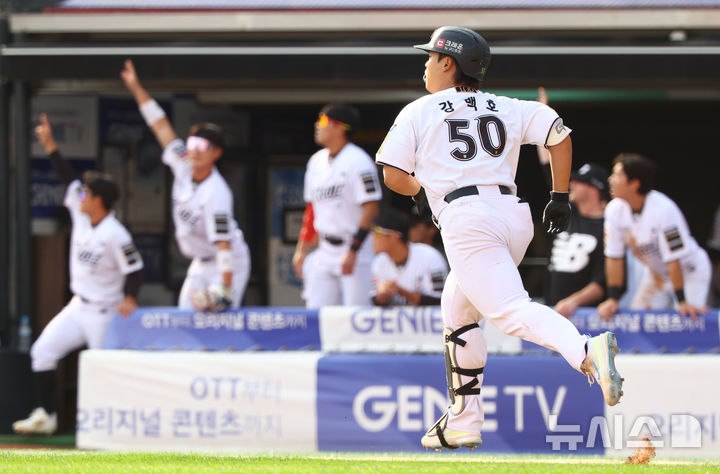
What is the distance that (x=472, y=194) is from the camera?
4.13m

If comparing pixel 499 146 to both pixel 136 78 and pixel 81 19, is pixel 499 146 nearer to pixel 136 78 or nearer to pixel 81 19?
pixel 136 78

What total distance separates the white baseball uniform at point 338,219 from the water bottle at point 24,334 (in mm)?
2342

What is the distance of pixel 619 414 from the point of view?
6.25m

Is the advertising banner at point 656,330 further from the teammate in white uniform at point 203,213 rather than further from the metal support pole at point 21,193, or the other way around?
the metal support pole at point 21,193

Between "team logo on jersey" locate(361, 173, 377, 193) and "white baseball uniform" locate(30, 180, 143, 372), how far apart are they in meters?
1.73

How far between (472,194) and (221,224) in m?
3.41

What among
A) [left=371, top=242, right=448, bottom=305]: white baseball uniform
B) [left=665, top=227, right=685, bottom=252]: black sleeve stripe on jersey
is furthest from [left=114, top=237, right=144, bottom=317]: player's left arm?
[left=665, top=227, right=685, bottom=252]: black sleeve stripe on jersey

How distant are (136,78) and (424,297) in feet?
8.74

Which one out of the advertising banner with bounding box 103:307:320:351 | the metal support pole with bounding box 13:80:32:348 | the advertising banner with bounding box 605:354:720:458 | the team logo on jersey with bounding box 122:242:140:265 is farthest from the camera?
the metal support pole with bounding box 13:80:32:348

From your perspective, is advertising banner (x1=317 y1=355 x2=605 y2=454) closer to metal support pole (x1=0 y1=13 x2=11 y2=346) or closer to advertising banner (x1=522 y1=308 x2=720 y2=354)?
advertising banner (x1=522 y1=308 x2=720 y2=354)

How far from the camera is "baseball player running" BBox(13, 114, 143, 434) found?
→ 759 centimetres

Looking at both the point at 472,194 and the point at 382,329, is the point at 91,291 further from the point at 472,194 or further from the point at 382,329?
the point at 472,194

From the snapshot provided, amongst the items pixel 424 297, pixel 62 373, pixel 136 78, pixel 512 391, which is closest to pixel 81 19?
pixel 136 78

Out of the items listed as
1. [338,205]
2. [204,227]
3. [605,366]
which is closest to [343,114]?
[338,205]
